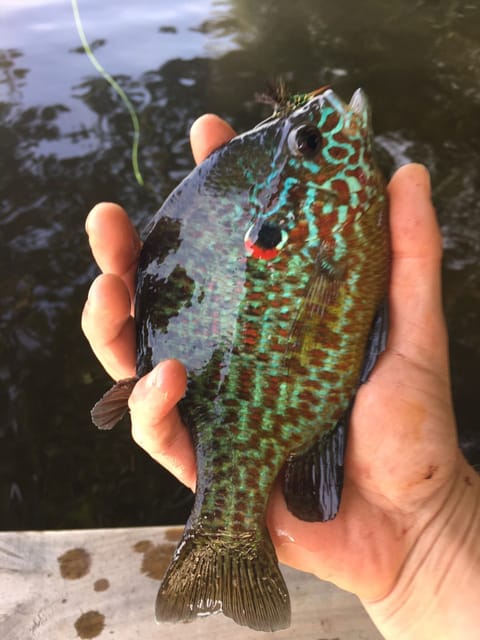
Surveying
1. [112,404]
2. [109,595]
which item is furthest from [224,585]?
[109,595]

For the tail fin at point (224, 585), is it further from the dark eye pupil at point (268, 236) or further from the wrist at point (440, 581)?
the dark eye pupil at point (268, 236)

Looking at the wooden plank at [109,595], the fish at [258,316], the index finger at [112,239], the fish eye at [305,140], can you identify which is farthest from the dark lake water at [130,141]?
the fish eye at [305,140]

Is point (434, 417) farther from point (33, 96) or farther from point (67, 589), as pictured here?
point (33, 96)

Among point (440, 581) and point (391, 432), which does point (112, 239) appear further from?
point (440, 581)

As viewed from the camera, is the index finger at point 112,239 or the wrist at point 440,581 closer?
the wrist at point 440,581

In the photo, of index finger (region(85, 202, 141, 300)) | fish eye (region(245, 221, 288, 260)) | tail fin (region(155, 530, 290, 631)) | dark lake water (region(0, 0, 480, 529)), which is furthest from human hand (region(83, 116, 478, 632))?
dark lake water (region(0, 0, 480, 529))

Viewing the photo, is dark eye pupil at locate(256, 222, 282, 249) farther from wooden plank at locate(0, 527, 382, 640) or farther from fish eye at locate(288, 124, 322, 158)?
wooden plank at locate(0, 527, 382, 640)
